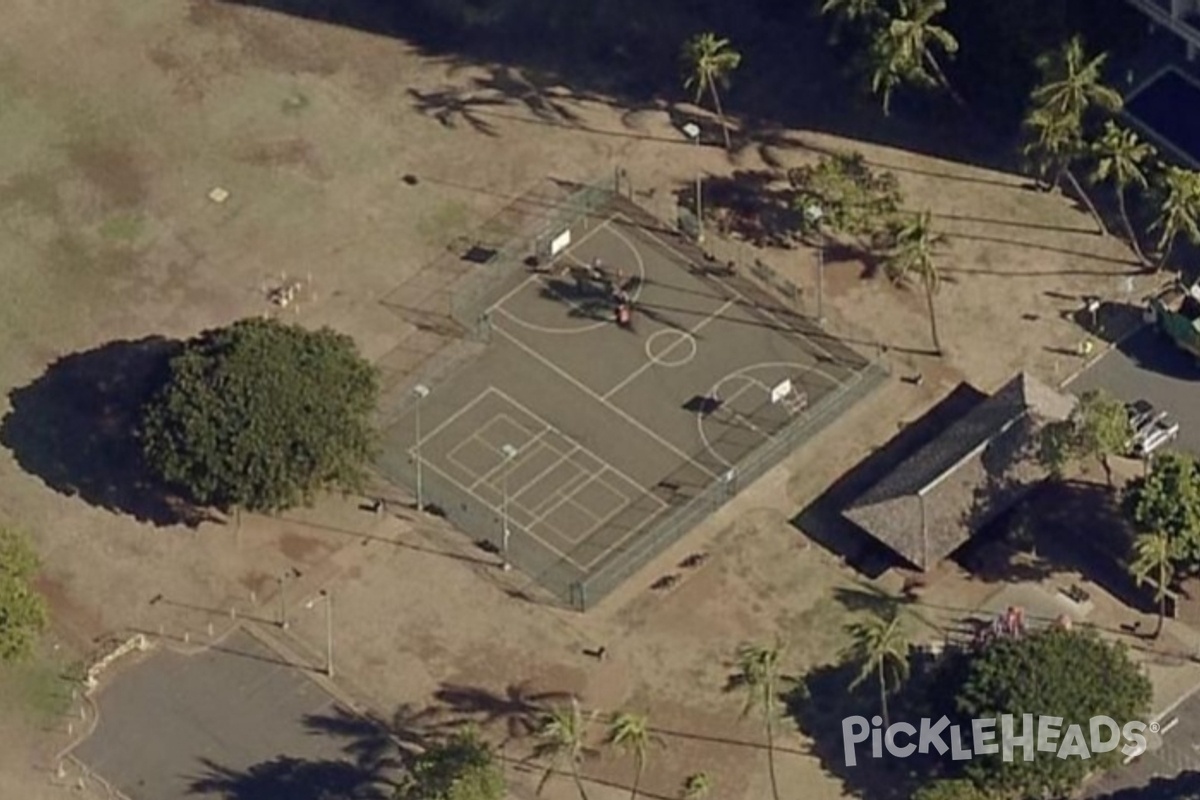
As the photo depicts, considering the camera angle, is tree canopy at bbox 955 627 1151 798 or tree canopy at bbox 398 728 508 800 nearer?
tree canopy at bbox 398 728 508 800

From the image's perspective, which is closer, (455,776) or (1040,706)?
(455,776)

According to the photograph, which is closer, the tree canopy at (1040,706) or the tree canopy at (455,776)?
the tree canopy at (455,776)

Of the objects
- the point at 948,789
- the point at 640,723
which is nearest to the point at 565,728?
the point at 640,723

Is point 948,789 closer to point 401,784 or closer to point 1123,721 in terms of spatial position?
point 1123,721

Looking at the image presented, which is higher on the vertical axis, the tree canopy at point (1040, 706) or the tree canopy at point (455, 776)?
the tree canopy at point (1040, 706)

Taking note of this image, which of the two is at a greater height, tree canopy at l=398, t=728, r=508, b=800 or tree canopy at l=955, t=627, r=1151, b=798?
tree canopy at l=955, t=627, r=1151, b=798

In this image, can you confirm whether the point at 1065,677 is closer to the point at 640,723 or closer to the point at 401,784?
the point at 640,723

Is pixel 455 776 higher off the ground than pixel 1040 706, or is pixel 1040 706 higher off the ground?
pixel 1040 706
